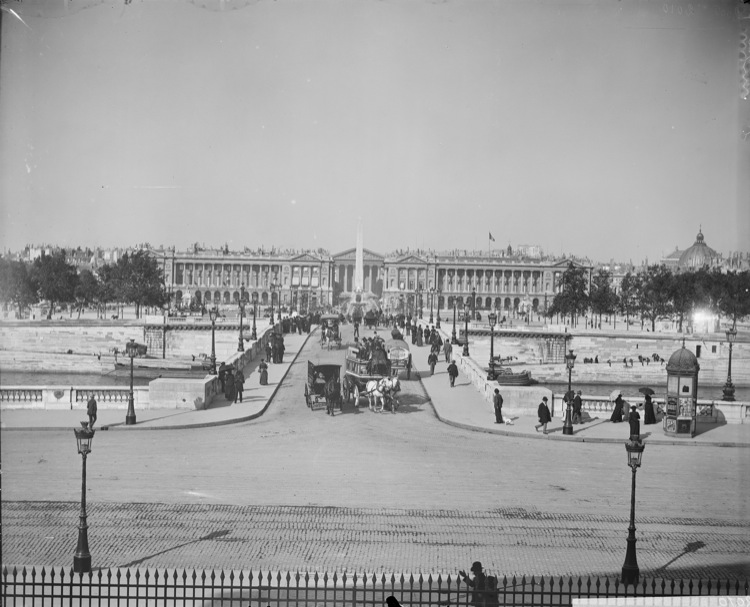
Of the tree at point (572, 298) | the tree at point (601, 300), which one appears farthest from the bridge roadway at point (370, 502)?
the tree at point (572, 298)

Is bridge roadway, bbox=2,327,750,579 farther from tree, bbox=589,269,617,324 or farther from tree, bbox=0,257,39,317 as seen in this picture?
tree, bbox=589,269,617,324

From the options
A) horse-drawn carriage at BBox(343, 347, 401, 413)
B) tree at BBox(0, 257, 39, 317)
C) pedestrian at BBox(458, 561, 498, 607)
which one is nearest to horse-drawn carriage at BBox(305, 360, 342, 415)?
horse-drawn carriage at BBox(343, 347, 401, 413)

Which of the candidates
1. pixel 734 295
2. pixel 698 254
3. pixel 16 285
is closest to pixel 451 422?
pixel 16 285

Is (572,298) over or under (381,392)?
over

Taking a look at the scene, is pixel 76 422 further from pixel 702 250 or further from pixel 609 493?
pixel 702 250

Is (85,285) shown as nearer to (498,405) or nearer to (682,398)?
(498,405)

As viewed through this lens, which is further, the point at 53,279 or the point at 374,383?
the point at 53,279

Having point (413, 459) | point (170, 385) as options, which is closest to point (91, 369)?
point (170, 385)
